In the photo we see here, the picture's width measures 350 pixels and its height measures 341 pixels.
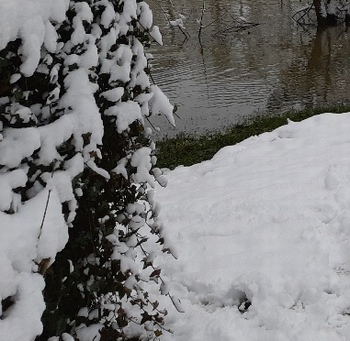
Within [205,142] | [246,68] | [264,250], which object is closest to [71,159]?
[264,250]

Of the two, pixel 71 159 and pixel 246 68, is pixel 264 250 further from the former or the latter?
pixel 246 68

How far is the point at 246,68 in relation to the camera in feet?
53.6

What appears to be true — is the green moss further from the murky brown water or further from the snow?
the snow

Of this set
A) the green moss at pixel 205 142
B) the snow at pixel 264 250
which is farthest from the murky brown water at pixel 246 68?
the snow at pixel 264 250

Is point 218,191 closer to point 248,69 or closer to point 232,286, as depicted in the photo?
point 232,286

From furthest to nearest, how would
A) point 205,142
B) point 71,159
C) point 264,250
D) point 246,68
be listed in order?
point 246,68 → point 205,142 → point 264,250 → point 71,159

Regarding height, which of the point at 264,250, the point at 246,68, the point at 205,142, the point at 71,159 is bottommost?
the point at 246,68

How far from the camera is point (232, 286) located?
3895 millimetres

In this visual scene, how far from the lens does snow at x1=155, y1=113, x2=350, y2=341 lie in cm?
350

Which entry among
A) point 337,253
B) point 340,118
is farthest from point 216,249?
point 340,118

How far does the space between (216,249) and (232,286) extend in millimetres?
578

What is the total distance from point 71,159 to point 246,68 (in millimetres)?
14441

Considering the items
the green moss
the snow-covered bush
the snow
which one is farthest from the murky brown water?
→ the snow-covered bush

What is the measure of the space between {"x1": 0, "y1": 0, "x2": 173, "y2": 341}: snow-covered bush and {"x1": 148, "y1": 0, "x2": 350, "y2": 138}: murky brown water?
7.81 meters
